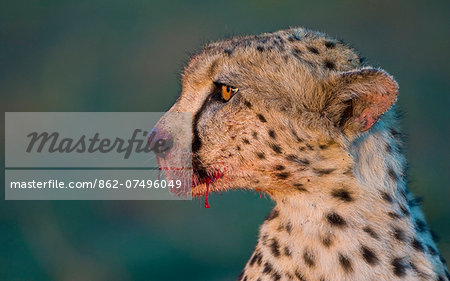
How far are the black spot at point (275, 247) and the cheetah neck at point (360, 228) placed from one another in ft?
0.11

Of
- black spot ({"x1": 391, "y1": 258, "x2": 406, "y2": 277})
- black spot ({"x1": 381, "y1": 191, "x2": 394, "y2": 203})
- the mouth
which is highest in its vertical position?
the mouth

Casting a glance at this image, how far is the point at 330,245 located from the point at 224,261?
298 centimetres

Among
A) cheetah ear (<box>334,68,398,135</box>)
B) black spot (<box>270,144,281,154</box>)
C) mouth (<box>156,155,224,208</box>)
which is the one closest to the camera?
cheetah ear (<box>334,68,398,135</box>)

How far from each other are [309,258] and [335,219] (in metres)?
0.12

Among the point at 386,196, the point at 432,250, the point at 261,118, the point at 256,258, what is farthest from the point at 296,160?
the point at 432,250

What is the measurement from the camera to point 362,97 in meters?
→ 1.84

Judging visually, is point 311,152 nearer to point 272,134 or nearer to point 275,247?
point 272,134

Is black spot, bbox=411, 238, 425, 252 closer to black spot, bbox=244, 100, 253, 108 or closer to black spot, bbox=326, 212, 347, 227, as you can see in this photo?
black spot, bbox=326, 212, 347, 227

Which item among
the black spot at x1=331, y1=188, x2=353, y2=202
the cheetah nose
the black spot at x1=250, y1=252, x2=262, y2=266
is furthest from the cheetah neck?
the cheetah nose

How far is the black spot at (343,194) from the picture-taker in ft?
6.17

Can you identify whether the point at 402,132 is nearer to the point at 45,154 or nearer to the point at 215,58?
the point at 215,58

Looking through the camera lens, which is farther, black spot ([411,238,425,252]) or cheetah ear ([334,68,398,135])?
black spot ([411,238,425,252])

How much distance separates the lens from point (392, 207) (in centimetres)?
190

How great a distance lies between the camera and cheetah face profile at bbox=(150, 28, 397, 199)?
1.86m
